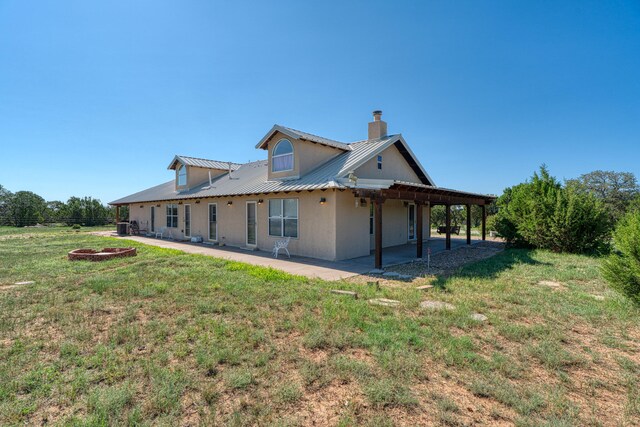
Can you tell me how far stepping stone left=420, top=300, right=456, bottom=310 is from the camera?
510 centimetres

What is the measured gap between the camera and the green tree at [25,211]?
102ft

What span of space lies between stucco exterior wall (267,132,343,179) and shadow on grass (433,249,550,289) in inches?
268

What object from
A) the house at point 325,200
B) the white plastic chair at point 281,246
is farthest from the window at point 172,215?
the white plastic chair at point 281,246

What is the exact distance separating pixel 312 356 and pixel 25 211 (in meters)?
41.7

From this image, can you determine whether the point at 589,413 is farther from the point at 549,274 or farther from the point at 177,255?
the point at 177,255

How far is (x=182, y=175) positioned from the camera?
1916 centimetres

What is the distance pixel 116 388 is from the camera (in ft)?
9.18

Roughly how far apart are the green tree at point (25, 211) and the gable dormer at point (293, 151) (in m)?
33.8

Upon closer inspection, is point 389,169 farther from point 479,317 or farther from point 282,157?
point 479,317

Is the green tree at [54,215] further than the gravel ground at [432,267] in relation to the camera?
Yes

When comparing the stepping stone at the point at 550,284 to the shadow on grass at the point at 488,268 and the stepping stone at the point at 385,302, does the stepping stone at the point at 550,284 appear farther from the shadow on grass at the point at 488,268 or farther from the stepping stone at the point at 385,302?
the stepping stone at the point at 385,302

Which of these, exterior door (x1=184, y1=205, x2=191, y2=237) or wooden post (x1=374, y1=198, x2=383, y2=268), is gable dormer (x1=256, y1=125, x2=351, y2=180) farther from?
exterior door (x1=184, y1=205, x2=191, y2=237)

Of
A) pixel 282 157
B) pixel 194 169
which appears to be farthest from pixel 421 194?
pixel 194 169

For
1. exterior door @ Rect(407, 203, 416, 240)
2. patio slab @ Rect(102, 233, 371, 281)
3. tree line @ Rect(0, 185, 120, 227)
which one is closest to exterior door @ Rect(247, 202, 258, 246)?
patio slab @ Rect(102, 233, 371, 281)
